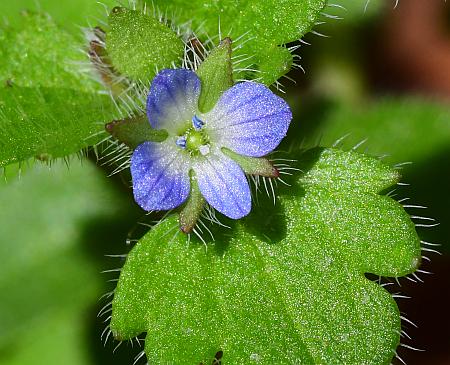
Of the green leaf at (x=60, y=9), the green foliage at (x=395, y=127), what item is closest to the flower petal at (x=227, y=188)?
the green leaf at (x=60, y=9)

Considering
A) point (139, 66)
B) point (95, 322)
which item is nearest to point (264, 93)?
point (139, 66)

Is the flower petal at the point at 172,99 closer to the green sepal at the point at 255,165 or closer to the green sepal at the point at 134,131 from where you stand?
the green sepal at the point at 134,131

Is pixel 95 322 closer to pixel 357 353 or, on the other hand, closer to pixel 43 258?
pixel 43 258

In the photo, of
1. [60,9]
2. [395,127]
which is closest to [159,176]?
[60,9]

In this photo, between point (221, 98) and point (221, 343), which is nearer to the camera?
point (221, 98)

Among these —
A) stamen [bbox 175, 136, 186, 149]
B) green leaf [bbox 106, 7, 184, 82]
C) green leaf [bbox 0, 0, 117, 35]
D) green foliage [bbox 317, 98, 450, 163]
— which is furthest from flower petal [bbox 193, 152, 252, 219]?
green foliage [bbox 317, 98, 450, 163]

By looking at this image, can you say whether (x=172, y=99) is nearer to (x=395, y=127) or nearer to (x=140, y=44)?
(x=140, y=44)
